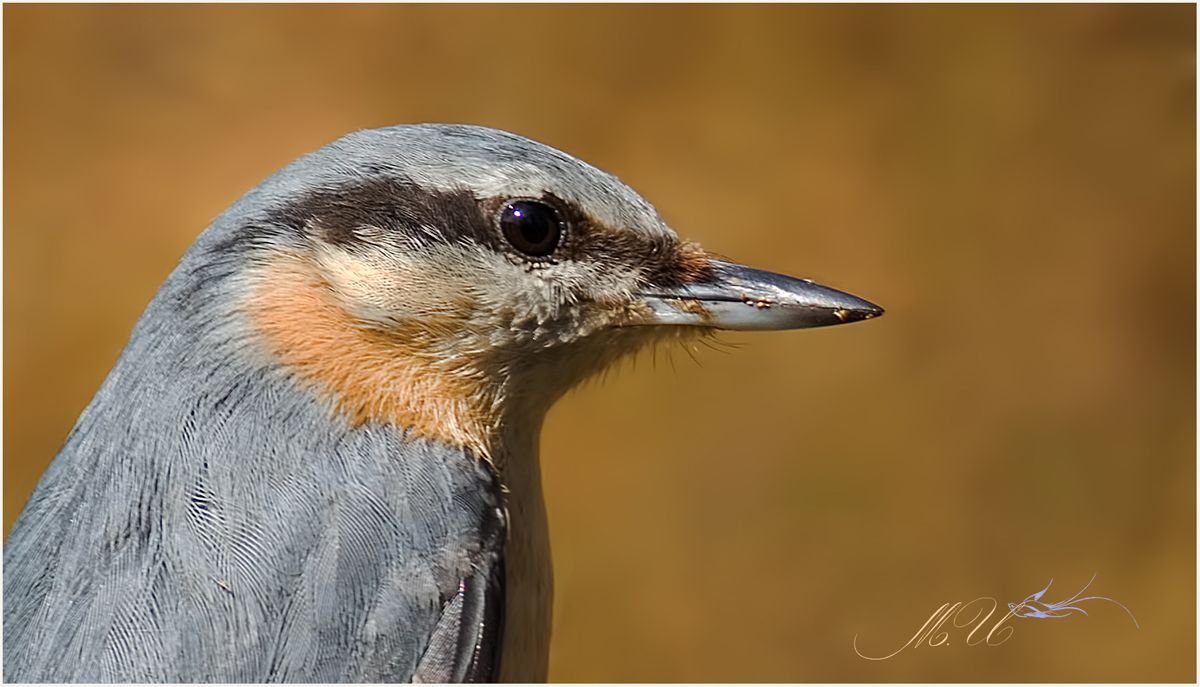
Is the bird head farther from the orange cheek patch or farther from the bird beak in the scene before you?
the bird beak

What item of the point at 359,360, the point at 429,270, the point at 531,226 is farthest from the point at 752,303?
the point at 359,360

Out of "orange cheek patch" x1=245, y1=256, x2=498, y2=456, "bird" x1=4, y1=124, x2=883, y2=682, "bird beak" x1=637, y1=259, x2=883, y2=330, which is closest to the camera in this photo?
"bird" x1=4, y1=124, x2=883, y2=682

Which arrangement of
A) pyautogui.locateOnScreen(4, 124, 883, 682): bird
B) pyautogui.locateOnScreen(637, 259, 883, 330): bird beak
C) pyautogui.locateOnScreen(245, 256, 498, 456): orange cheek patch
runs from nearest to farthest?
pyautogui.locateOnScreen(4, 124, 883, 682): bird
pyautogui.locateOnScreen(245, 256, 498, 456): orange cheek patch
pyautogui.locateOnScreen(637, 259, 883, 330): bird beak

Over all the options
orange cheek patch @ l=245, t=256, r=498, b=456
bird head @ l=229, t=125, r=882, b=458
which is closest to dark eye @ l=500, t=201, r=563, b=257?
bird head @ l=229, t=125, r=882, b=458

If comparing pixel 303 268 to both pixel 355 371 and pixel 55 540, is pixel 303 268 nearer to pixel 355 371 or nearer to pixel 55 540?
pixel 355 371

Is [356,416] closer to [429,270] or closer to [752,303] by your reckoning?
[429,270]
